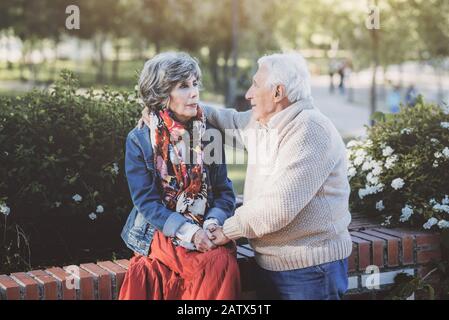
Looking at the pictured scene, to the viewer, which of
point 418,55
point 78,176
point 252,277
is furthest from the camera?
point 418,55

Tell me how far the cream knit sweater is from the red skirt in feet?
0.56

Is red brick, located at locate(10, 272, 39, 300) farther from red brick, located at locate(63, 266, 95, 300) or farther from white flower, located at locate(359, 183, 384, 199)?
white flower, located at locate(359, 183, 384, 199)

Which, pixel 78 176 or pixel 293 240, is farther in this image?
pixel 78 176

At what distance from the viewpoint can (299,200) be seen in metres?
3.50

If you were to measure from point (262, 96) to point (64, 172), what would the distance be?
5.02ft

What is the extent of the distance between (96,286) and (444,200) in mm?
2220

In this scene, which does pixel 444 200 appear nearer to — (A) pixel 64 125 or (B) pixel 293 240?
(B) pixel 293 240

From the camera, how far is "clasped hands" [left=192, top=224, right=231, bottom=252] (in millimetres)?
3592

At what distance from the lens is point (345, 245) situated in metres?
3.70

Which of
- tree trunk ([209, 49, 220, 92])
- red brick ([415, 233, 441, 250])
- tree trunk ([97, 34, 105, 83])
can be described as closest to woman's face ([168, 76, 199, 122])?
red brick ([415, 233, 441, 250])

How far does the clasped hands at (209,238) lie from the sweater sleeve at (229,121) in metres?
0.64

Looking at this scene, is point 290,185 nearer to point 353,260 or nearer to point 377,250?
point 353,260
